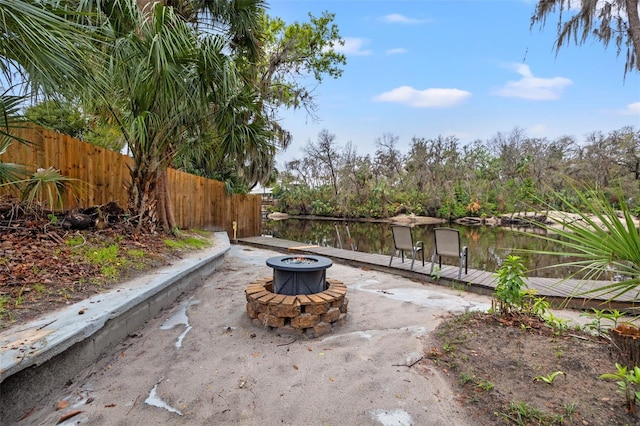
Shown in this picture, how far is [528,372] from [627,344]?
1.87 feet

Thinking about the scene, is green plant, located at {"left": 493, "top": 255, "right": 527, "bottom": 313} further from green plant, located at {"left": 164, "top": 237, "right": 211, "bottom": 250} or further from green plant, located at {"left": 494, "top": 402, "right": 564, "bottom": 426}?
green plant, located at {"left": 164, "top": 237, "right": 211, "bottom": 250}

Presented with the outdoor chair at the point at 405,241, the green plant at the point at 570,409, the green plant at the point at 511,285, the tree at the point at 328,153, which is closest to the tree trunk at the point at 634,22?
the outdoor chair at the point at 405,241

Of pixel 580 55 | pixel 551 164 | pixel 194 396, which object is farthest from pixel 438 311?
pixel 551 164

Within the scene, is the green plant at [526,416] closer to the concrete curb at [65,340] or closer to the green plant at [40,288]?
the concrete curb at [65,340]

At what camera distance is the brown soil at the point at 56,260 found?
2.32 meters

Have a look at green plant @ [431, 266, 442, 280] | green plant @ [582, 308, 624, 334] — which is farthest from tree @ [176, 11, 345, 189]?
green plant @ [582, 308, 624, 334]

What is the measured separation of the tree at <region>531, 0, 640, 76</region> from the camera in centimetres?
774

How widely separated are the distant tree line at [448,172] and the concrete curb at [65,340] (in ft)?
69.5

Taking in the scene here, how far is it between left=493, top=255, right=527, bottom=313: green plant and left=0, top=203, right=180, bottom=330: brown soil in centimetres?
357

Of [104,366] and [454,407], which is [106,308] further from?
[454,407]

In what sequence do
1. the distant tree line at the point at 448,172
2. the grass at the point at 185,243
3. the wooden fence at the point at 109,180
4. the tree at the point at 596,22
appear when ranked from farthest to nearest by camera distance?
the distant tree line at the point at 448,172 < the tree at the point at 596,22 < the grass at the point at 185,243 < the wooden fence at the point at 109,180

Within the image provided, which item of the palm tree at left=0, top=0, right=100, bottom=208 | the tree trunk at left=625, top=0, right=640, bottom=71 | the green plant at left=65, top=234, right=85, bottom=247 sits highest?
the tree trunk at left=625, top=0, right=640, bottom=71

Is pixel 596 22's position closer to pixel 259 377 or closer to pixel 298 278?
pixel 298 278

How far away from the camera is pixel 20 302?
2.24m
